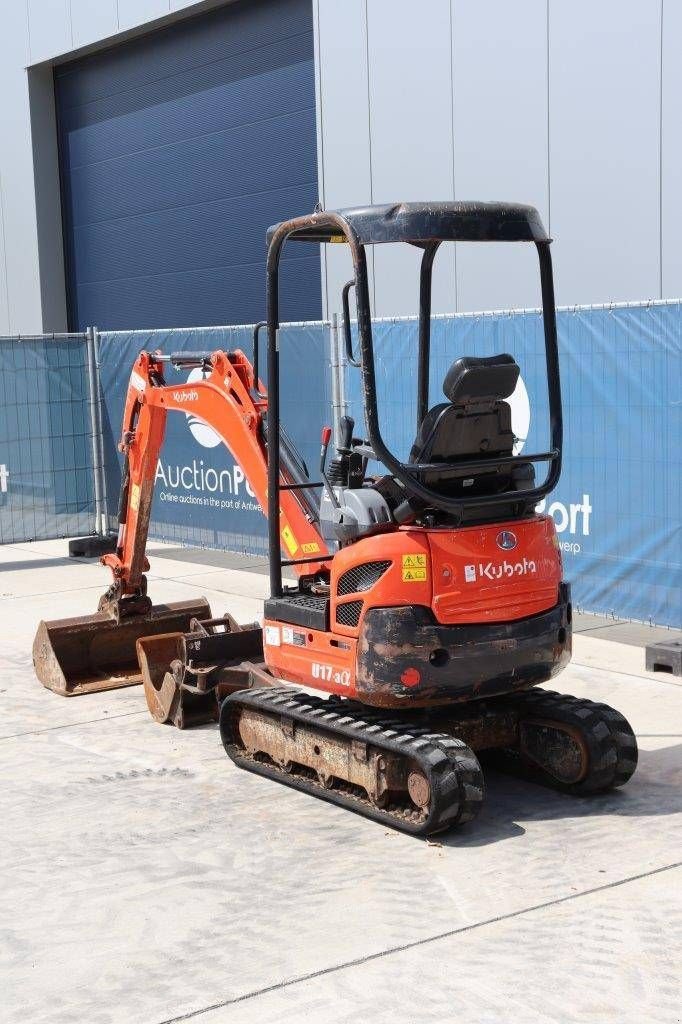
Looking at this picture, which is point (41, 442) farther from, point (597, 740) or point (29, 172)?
point (597, 740)

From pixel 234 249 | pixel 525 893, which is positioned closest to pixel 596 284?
pixel 234 249

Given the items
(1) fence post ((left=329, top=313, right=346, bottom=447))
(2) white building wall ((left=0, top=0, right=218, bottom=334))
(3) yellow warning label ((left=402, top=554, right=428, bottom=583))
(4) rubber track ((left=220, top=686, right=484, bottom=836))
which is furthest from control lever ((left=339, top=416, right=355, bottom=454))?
(2) white building wall ((left=0, top=0, right=218, bottom=334))

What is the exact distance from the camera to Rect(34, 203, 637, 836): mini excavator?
20.2 feet

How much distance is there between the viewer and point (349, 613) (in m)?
6.43

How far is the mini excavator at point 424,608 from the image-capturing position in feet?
20.2

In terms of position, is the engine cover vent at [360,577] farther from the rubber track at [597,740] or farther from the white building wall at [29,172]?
the white building wall at [29,172]

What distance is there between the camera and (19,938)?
533 cm

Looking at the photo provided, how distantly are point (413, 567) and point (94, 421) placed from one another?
34.5 ft

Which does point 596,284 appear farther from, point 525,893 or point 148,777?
point 525,893

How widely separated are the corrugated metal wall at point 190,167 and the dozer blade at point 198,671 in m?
9.29

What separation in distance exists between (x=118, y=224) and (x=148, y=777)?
15198 millimetres

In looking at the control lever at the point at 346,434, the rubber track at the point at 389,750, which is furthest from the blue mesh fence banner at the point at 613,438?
the control lever at the point at 346,434

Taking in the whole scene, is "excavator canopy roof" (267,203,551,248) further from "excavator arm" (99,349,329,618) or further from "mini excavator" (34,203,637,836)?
"excavator arm" (99,349,329,618)

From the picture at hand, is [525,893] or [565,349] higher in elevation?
[565,349]
